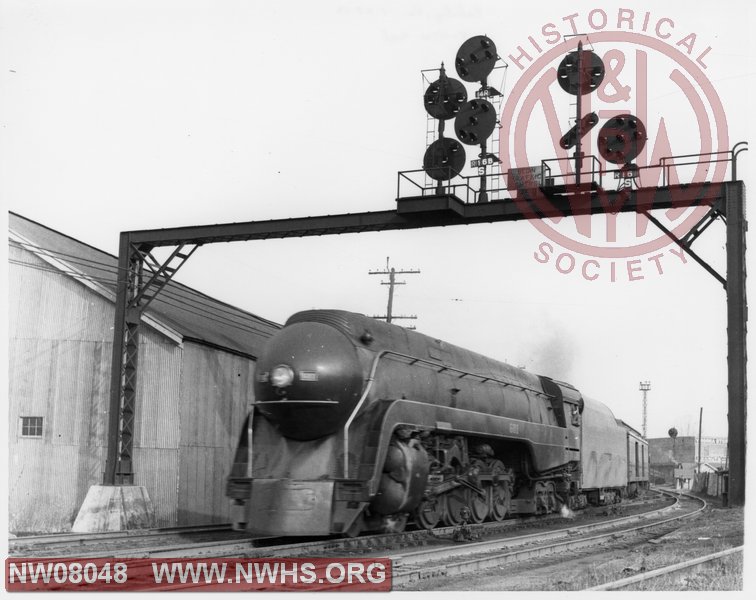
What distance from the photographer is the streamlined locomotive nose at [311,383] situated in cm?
1345

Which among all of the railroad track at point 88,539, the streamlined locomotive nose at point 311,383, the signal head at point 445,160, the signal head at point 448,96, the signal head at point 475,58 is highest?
the signal head at point 475,58

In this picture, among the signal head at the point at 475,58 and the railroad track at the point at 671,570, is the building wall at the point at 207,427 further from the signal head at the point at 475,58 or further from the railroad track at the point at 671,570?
the railroad track at the point at 671,570

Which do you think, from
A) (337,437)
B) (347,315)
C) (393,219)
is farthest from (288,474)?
(393,219)

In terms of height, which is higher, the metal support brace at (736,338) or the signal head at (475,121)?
the signal head at (475,121)

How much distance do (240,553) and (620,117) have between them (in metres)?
9.96

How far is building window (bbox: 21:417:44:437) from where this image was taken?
20.3m

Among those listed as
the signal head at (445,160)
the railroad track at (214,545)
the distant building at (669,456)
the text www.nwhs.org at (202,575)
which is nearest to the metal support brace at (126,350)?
the railroad track at (214,545)

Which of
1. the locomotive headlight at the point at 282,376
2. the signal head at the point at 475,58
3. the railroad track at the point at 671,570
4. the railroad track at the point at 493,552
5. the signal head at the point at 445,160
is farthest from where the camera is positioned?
the signal head at the point at 445,160

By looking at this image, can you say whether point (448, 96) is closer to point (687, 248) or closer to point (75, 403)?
point (687, 248)

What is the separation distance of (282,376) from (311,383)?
511mm

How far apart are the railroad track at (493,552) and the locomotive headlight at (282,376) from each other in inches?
122

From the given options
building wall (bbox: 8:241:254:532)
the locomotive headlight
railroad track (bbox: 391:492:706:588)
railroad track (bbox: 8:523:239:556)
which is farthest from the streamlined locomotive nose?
building wall (bbox: 8:241:254:532)

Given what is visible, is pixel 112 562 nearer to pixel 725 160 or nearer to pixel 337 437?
pixel 337 437

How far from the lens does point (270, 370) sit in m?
13.9
